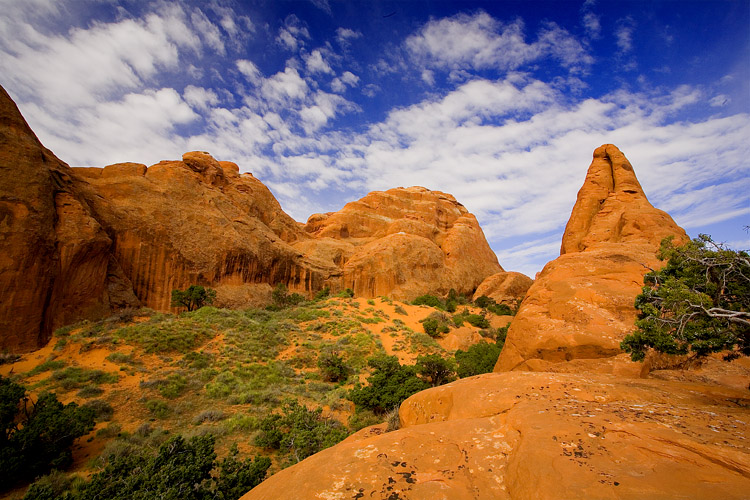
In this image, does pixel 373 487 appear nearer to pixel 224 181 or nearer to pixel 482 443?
pixel 482 443

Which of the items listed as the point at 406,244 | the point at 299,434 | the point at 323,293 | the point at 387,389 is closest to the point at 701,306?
the point at 299,434

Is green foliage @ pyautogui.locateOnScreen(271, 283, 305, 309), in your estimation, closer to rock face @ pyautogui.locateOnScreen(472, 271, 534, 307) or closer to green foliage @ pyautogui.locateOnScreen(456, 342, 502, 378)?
green foliage @ pyautogui.locateOnScreen(456, 342, 502, 378)

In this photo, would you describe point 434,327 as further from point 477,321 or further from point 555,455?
point 555,455

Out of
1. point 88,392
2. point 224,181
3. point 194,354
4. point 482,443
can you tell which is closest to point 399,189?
point 224,181

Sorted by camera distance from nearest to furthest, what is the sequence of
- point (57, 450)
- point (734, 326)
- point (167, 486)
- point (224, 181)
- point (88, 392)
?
point (734, 326), point (167, 486), point (57, 450), point (88, 392), point (224, 181)

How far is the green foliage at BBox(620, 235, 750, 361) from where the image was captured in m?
5.09

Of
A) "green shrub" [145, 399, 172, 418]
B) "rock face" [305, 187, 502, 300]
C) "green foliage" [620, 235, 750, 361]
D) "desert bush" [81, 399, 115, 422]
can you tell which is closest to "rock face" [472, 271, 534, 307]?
"rock face" [305, 187, 502, 300]

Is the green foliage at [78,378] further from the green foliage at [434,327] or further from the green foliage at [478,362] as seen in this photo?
the green foliage at [434,327]

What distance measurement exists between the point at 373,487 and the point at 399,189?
68052 millimetres

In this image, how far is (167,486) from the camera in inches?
→ 247

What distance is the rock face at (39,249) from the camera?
17.7 m

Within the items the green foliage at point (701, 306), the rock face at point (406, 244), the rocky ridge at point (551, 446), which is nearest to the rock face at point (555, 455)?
the rocky ridge at point (551, 446)

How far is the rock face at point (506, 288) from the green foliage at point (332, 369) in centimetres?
3309

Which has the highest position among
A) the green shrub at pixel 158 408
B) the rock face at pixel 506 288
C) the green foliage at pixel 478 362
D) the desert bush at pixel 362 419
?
the rock face at pixel 506 288
